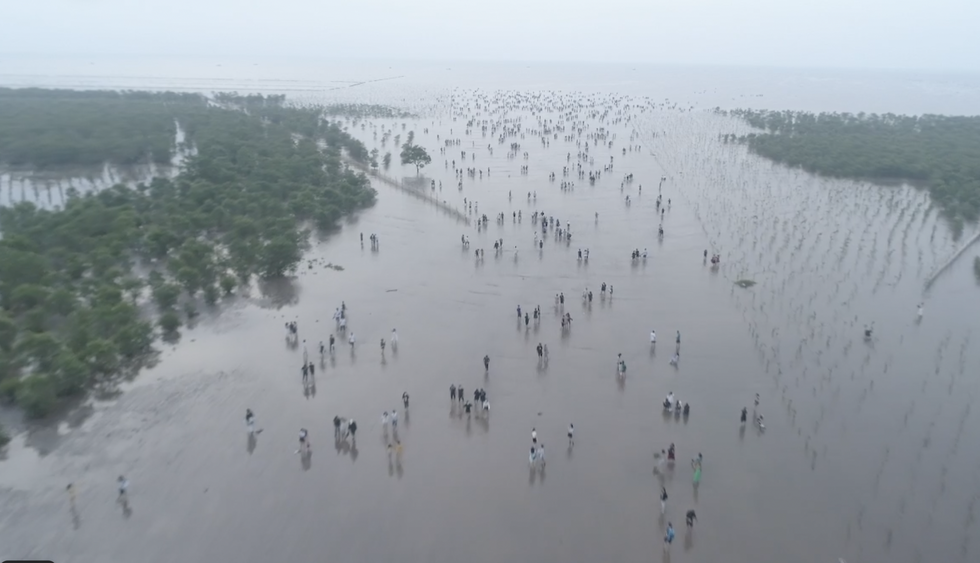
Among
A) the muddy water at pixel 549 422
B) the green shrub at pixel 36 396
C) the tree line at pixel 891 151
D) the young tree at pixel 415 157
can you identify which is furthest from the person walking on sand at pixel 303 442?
the tree line at pixel 891 151

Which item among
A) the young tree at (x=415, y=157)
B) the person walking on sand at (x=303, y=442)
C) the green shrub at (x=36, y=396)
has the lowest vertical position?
the person walking on sand at (x=303, y=442)

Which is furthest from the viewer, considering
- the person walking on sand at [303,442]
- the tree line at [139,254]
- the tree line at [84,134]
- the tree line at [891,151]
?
the tree line at [84,134]

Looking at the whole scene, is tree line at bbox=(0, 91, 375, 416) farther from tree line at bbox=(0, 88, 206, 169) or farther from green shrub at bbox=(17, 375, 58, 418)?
tree line at bbox=(0, 88, 206, 169)

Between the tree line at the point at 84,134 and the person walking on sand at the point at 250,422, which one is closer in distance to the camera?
the person walking on sand at the point at 250,422

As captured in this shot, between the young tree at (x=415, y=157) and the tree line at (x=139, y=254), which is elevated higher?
the young tree at (x=415, y=157)

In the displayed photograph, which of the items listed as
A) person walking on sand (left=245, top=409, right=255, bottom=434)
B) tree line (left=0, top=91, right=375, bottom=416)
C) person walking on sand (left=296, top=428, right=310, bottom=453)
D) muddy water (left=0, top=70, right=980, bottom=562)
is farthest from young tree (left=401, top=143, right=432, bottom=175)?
person walking on sand (left=296, top=428, right=310, bottom=453)

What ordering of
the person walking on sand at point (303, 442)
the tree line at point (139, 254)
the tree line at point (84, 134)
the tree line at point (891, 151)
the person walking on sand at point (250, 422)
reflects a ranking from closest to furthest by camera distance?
the person walking on sand at point (303, 442)
the person walking on sand at point (250, 422)
the tree line at point (139, 254)
the tree line at point (891, 151)
the tree line at point (84, 134)

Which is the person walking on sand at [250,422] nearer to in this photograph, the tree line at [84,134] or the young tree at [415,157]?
the young tree at [415,157]

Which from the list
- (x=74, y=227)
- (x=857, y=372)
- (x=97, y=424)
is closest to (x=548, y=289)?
(x=857, y=372)

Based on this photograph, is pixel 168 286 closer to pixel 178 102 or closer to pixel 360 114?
pixel 360 114
